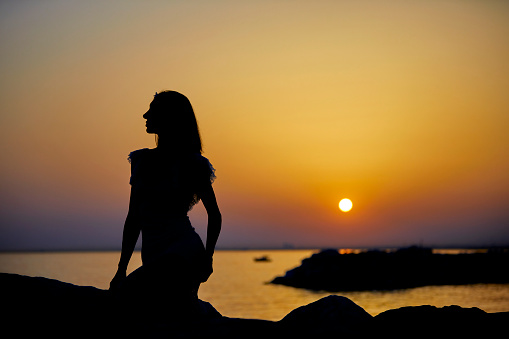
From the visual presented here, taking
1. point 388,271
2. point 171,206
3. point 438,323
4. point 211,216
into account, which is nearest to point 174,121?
point 171,206

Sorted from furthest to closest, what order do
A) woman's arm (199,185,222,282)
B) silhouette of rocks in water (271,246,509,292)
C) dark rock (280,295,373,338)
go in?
1. silhouette of rocks in water (271,246,509,292)
2. woman's arm (199,185,222,282)
3. dark rock (280,295,373,338)

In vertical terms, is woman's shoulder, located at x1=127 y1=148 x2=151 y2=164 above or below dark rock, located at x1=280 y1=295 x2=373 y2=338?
above

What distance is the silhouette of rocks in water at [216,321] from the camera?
385 centimetres

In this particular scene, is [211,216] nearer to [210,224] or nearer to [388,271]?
[210,224]

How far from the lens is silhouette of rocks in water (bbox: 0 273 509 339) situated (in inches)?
152

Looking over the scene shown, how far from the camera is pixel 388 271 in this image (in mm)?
62781

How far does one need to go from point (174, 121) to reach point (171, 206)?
764mm

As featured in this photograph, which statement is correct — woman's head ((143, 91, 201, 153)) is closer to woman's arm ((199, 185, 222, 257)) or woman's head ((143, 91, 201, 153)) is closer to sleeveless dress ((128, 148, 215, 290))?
sleeveless dress ((128, 148, 215, 290))

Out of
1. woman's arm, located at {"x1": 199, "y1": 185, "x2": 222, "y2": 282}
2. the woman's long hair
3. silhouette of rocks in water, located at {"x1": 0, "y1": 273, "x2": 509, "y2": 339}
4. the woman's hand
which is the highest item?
the woman's long hair

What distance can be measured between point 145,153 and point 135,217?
0.59 m

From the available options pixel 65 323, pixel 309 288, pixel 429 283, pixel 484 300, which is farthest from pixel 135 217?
pixel 429 283

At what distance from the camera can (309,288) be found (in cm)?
6050

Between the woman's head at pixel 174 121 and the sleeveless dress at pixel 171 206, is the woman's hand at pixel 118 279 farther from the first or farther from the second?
the woman's head at pixel 174 121

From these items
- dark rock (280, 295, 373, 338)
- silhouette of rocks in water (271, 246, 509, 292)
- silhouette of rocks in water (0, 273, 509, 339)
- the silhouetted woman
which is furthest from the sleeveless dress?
silhouette of rocks in water (271, 246, 509, 292)
